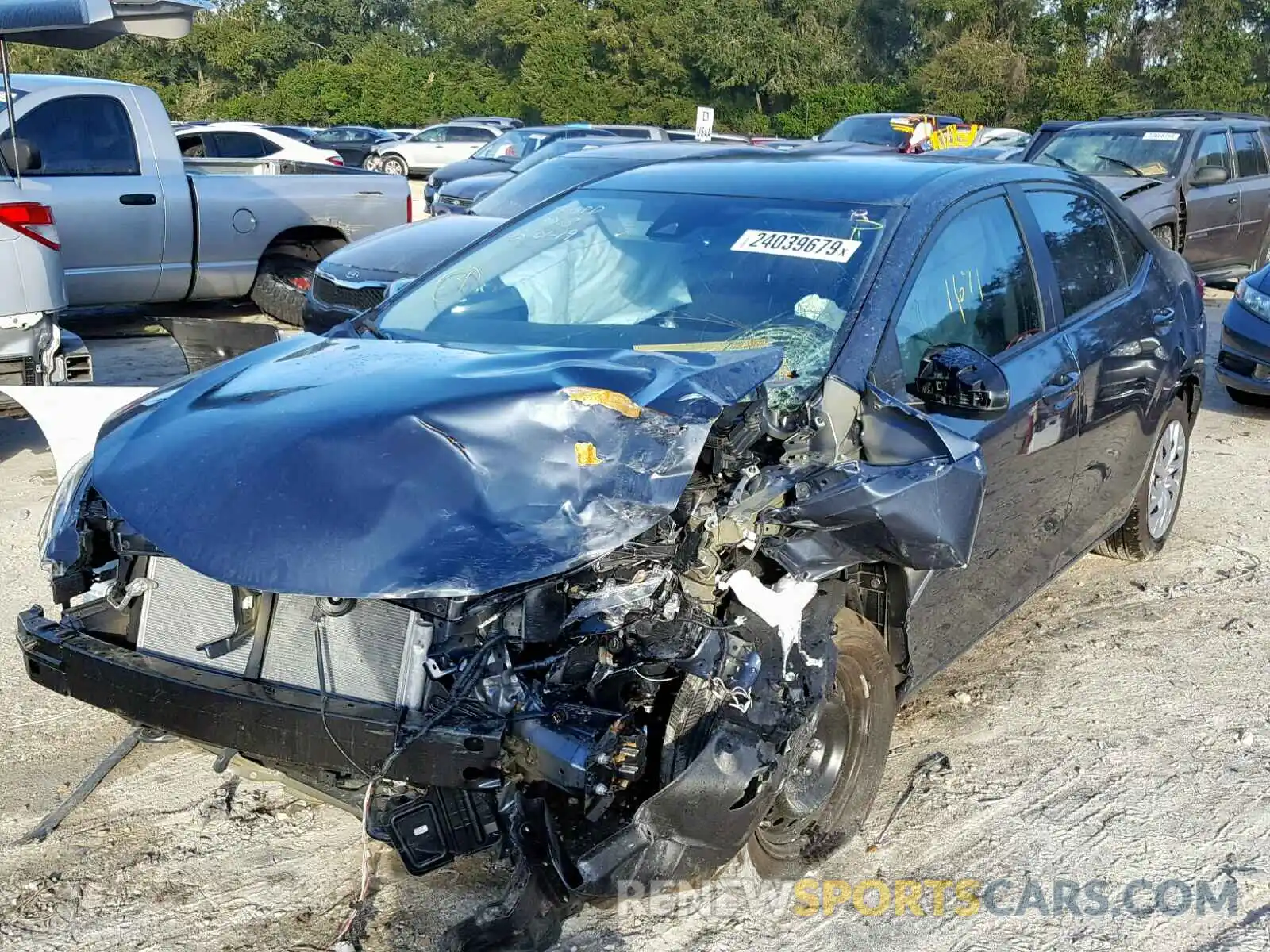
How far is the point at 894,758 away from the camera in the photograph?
3932mm

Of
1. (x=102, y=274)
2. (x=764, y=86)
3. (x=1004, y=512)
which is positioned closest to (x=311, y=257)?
(x=102, y=274)

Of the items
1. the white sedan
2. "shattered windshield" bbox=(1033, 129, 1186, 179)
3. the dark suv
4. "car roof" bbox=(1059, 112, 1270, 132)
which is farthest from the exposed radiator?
Answer: the white sedan

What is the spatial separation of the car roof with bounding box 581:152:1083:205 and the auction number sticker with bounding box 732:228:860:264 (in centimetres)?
22

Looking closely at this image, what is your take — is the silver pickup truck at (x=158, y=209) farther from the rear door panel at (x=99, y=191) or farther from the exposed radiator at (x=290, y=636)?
the exposed radiator at (x=290, y=636)

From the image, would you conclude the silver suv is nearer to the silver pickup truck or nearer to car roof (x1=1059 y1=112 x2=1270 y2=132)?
car roof (x1=1059 y1=112 x2=1270 y2=132)

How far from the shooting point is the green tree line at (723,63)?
39750mm

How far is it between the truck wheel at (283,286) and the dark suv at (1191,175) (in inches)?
281

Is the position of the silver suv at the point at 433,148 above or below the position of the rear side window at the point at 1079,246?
below

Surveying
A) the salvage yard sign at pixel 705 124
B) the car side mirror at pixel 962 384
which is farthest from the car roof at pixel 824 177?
the salvage yard sign at pixel 705 124

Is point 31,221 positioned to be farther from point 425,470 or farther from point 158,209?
point 425,470

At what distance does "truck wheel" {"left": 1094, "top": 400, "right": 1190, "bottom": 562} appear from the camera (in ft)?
17.5

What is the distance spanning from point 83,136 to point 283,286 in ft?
6.05

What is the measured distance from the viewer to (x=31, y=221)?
625 cm

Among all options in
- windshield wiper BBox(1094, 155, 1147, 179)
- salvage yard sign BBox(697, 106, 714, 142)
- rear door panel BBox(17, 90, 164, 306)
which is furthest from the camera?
salvage yard sign BBox(697, 106, 714, 142)
